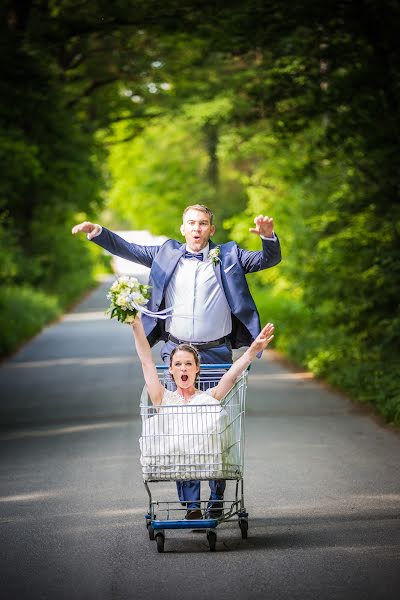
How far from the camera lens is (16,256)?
35.6 metres

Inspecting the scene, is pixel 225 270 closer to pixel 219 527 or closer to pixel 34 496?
pixel 219 527

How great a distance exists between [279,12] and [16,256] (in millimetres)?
19270

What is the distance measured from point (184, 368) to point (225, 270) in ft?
2.60

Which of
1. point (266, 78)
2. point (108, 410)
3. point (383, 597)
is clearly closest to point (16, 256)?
point (266, 78)

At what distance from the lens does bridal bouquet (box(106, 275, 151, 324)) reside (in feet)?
23.9

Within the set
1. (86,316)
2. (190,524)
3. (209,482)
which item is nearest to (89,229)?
(209,482)

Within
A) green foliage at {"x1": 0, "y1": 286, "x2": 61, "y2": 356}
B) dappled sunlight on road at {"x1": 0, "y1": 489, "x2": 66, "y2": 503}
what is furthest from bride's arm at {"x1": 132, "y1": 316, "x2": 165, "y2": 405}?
green foliage at {"x1": 0, "y1": 286, "x2": 61, "y2": 356}

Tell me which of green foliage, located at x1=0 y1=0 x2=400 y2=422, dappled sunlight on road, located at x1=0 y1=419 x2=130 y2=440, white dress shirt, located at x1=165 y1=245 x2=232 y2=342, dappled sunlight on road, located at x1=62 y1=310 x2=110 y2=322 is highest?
green foliage, located at x1=0 y1=0 x2=400 y2=422

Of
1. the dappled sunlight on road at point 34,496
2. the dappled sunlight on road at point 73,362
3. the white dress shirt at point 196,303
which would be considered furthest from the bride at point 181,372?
the dappled sunlight on road at point 73,362

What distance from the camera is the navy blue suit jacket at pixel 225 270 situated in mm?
8000

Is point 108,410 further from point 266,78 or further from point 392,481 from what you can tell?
point 266,78

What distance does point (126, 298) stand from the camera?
7.30 metres

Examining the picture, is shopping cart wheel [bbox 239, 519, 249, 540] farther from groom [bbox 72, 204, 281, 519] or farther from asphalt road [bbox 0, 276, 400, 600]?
groom [bbox 72, 204, 281, 519]

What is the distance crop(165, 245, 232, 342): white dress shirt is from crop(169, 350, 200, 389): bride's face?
41cm
